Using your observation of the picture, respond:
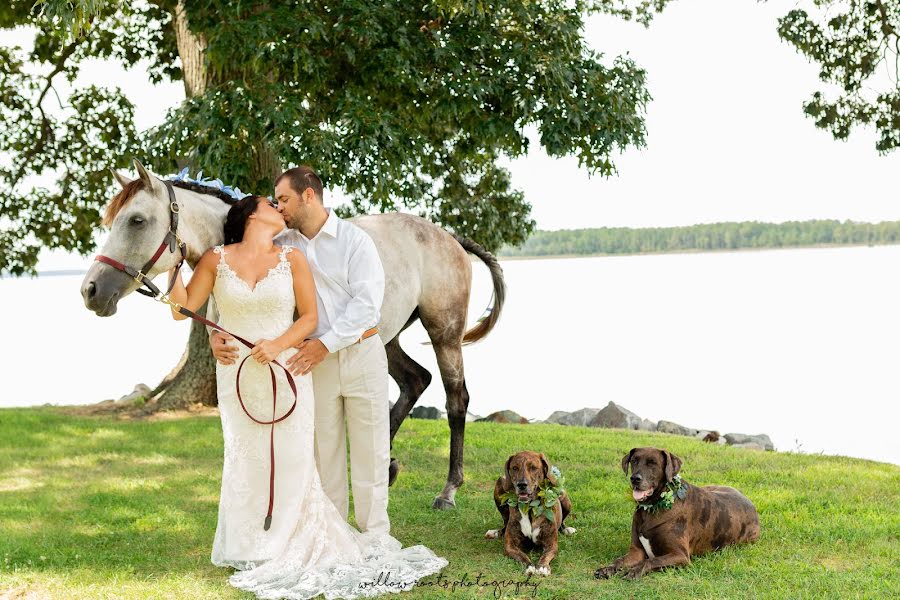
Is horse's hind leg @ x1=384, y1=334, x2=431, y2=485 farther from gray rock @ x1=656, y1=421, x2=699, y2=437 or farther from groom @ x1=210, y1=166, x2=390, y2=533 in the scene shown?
gray rock @ x1=656, y1=421, x2=699, y2=437

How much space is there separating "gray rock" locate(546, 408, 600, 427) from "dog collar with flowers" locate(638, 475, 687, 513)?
7.81m

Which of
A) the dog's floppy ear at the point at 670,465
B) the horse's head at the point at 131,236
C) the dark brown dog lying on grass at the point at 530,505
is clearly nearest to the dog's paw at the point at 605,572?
the dark brown dog lying on grass at the point at 530,505

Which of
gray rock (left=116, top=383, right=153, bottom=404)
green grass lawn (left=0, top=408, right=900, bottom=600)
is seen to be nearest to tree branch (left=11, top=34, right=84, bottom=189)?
gray rock (left=116, top=383, right=153, bottom=404)

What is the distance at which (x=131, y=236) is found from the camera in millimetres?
4738

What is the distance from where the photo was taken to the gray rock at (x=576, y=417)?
13.0 meters

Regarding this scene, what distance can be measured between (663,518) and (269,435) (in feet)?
7.48

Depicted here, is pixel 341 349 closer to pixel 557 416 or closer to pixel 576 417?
pixel 576 417

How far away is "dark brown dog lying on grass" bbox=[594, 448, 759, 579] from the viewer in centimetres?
495

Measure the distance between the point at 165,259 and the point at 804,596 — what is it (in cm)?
386

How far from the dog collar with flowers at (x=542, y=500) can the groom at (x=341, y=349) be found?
789 mm

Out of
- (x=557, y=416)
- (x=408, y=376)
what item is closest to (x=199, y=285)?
(x=408, y=376)

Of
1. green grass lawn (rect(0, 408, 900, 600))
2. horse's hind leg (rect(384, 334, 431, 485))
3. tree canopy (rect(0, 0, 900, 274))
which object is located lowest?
green grass lawn (rect(0, 408, 900, 600))

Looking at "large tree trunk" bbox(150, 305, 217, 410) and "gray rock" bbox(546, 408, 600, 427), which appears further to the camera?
"gray rock" bbox(546, 408, 600, 427)

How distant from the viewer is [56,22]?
267 inches
